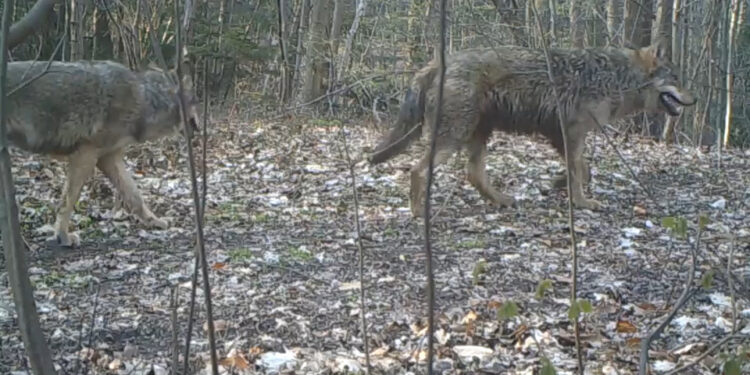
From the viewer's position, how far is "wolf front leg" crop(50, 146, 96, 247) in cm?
767

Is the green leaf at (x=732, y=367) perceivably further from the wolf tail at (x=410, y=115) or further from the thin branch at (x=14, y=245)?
→ the wolf tail at (x=410, y=115)

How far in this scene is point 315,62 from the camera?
22328 mm

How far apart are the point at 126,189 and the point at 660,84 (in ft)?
18.9

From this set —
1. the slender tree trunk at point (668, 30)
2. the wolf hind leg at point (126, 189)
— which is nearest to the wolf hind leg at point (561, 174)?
the wolf hind leg at point (126, 189)

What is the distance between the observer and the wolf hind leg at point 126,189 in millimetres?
8398

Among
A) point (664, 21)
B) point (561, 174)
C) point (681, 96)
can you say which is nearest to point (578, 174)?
point (561, 174)

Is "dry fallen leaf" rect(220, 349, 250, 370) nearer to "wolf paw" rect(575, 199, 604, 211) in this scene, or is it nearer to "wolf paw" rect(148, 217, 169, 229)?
A: "wolf paw" rect(148, 217, 169, 229)

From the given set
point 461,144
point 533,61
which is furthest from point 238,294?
point 533,61

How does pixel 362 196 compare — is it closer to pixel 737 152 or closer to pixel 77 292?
pixel 77 292

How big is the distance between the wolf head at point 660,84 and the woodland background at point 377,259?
0.23 m

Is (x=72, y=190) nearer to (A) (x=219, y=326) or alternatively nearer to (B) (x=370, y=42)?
(A) (x=219, y=326)

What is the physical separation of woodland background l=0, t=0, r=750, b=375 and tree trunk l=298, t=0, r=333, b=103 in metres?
7.02

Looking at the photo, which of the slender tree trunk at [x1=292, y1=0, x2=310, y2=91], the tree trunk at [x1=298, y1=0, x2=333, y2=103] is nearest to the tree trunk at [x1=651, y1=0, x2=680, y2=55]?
the tree trunk at [x1=298, y1=0, x2=333, y2=103]

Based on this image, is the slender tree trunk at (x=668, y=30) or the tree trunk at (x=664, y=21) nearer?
the tree trunk at (x=664, y=21)
